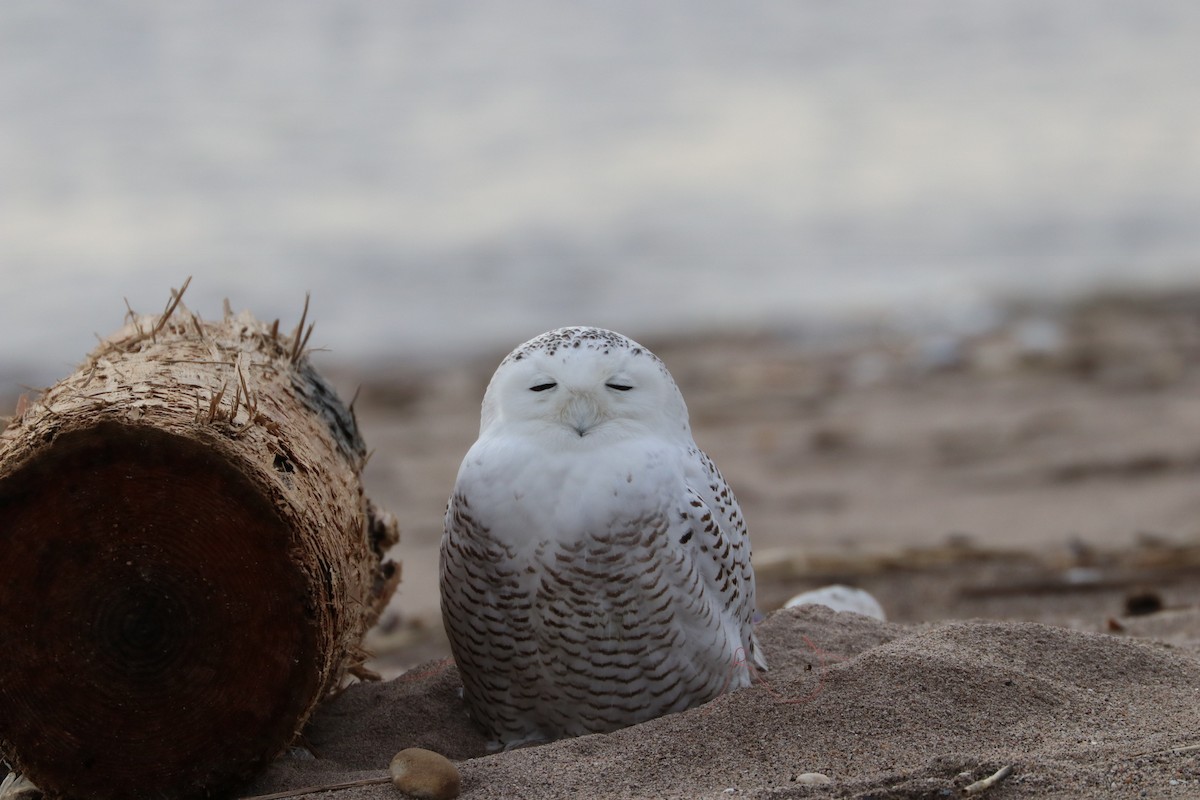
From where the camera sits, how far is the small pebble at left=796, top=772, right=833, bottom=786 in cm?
256

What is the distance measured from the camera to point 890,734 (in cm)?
279

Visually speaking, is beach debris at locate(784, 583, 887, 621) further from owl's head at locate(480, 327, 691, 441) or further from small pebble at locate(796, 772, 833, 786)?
small pebble at locate(796, 772, 833, 786)

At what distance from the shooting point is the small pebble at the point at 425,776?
2.63 meters

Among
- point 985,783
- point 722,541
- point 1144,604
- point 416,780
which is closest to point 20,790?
point 416,780

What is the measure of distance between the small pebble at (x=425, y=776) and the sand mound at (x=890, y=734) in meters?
0.04

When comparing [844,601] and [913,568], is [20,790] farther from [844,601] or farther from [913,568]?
[913,568]

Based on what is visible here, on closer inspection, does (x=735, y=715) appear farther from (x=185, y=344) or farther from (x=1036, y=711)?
(x=185, y=344)

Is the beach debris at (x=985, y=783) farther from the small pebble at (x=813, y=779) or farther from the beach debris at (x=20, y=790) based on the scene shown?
the beach debris at (x=20, y=790)

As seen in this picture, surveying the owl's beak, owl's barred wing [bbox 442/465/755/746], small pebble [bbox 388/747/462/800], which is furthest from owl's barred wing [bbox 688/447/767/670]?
small pebble [bbox 388/747/462/800]

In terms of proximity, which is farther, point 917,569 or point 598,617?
point 917,569

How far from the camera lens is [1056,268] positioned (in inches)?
575

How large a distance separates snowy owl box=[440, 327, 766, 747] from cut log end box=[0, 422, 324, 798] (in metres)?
0.47

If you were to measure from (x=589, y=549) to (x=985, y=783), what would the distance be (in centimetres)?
94

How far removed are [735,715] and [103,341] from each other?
1852 mm
